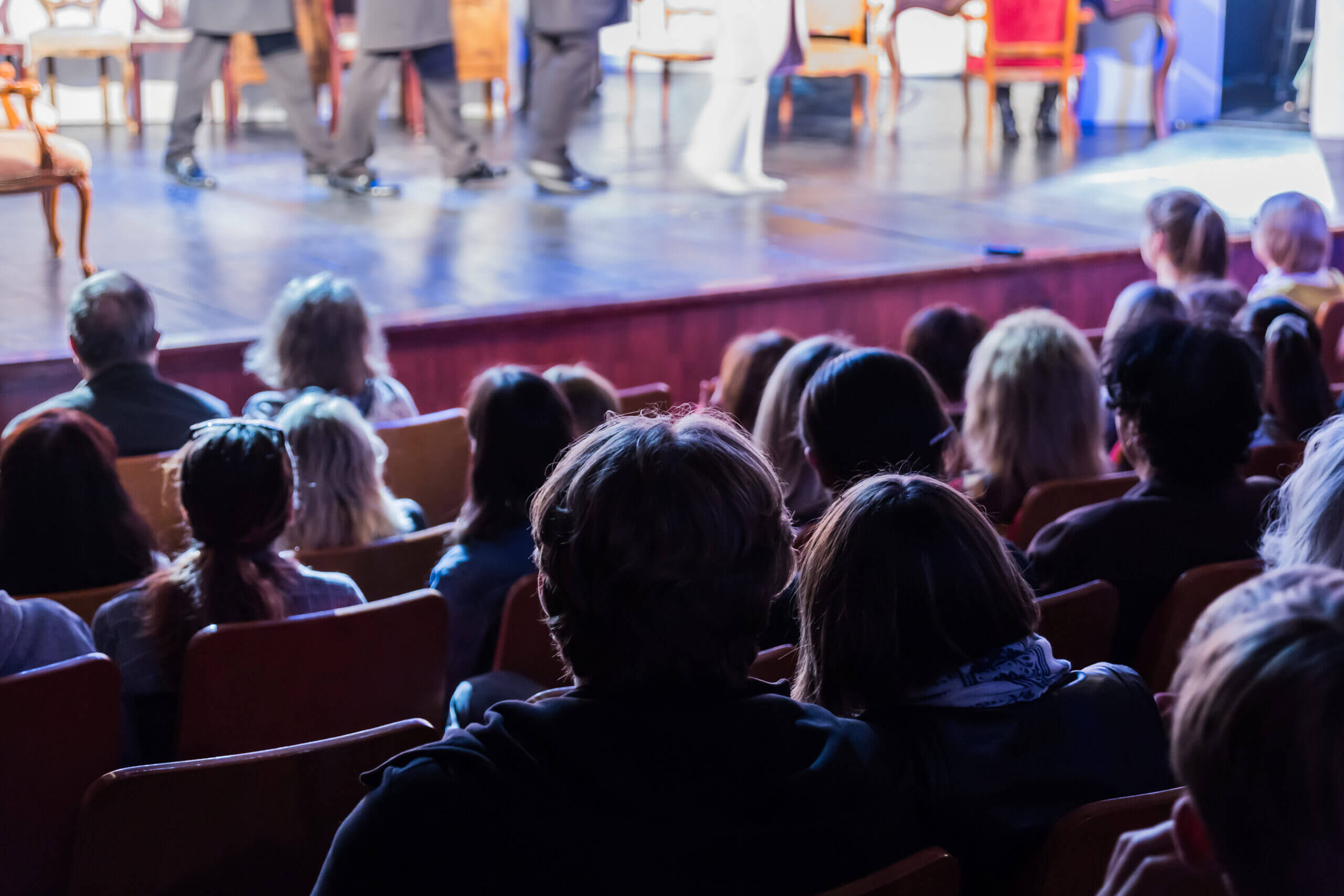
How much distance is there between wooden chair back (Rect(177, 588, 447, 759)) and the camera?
5.12 feet

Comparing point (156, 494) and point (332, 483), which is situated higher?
point (332, 483)

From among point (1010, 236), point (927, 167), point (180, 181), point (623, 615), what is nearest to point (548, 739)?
point (623, 615)

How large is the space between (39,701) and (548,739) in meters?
0.73

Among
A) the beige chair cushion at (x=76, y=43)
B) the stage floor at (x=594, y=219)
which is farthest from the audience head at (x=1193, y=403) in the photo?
the beige chair cushion at (x=76, y=43)

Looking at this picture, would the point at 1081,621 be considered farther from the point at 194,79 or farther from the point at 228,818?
the point at 194,79

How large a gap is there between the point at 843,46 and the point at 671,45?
99 cm

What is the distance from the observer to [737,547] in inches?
39.2

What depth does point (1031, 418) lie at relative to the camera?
2.28m

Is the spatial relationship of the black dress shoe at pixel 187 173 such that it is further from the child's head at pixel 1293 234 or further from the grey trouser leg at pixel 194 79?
the child's head at pixel 1293 234

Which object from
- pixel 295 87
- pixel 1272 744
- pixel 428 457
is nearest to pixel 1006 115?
pixel 295 87

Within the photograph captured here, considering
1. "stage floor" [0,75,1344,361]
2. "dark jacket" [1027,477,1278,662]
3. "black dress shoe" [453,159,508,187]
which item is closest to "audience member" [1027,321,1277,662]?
"dark jacket" [1027,477,1278,662]

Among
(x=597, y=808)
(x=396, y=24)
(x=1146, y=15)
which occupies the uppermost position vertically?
(x=1146, y=15)

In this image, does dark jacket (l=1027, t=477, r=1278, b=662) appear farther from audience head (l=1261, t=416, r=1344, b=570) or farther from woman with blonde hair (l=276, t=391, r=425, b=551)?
woman with blonde hair (l=276, t=391, r=425, b=551)

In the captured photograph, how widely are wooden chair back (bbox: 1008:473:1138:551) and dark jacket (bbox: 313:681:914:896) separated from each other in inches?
47.7
